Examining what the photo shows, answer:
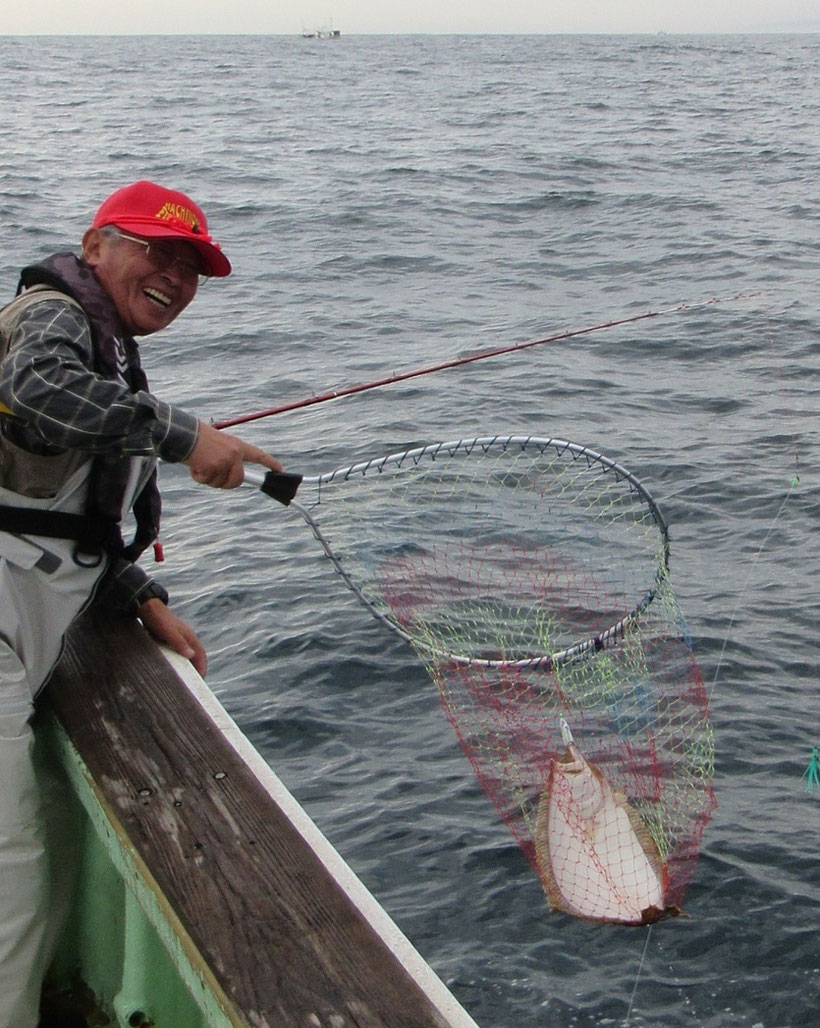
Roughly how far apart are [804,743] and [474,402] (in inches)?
231

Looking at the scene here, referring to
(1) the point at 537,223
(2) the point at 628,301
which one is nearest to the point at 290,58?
(1) the point at 537,223

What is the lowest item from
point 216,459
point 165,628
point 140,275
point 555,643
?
point 555,643

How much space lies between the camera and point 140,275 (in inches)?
107

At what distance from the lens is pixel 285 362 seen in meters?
12.7

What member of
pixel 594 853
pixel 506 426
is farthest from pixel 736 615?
pixel 506 426

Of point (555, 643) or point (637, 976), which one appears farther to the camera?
point (555, 643)

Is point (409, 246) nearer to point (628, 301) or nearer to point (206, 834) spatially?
point (628, 301)

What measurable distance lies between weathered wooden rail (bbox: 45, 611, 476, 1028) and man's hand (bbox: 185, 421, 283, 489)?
1.72 ft

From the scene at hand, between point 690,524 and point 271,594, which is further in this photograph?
point 690,524

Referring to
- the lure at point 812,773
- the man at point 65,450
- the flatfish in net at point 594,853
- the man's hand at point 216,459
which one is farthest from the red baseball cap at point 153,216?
the lure at point 812,773

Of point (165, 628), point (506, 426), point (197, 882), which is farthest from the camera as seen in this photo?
point (506, 426)

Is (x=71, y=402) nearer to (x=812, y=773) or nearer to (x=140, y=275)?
(x=140, y=275)

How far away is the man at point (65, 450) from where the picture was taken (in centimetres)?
243

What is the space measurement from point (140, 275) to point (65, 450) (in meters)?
0.43
